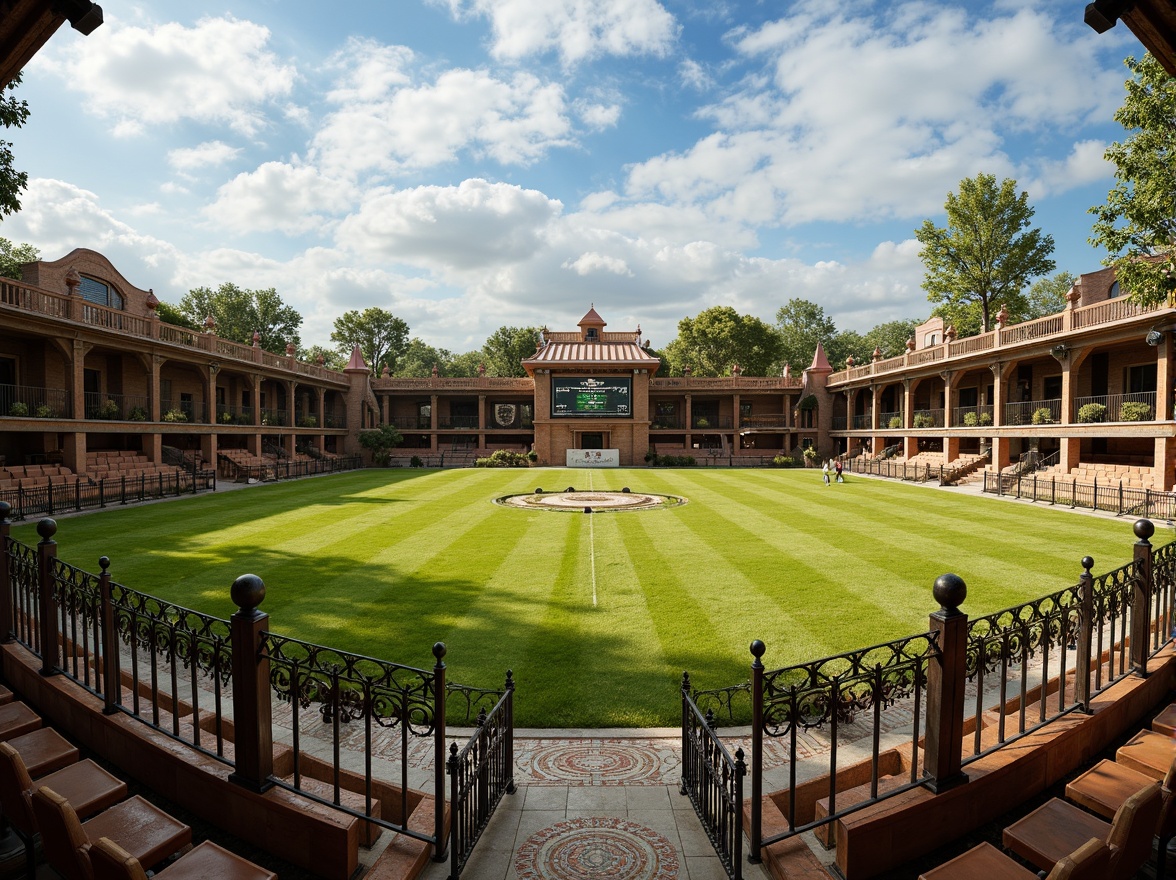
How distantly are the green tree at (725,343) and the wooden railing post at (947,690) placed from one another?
201 feet

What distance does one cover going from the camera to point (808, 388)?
4869cm

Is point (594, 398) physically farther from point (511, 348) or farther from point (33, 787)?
point (33, 787)

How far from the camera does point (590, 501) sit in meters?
22.7

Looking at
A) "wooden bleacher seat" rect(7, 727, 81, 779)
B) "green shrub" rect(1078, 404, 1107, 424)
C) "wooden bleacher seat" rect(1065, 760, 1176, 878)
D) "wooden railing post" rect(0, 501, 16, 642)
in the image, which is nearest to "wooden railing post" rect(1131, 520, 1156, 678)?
"wooden bleacher seat" rect(1065, 760, 1176, 878)

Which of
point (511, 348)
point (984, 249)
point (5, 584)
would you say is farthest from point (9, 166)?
point (511, 348)

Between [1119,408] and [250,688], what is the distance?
31549 mm

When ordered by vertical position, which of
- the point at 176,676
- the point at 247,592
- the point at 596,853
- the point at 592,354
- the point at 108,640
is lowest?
the point at 596,853

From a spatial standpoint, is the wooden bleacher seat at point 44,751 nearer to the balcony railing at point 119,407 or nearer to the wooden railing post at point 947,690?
the wooden railing post at point 947,690

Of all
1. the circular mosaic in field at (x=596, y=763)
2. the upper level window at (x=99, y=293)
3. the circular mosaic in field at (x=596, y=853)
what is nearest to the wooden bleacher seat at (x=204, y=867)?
the circular mosaic in field at (x=596, y=853)

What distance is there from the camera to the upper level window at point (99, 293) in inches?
1089

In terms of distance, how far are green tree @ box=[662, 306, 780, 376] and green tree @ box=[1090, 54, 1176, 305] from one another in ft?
152

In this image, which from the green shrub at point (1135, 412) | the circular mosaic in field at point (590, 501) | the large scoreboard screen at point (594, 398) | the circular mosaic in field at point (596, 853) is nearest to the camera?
the circular mosaic in field at point (596, 853)

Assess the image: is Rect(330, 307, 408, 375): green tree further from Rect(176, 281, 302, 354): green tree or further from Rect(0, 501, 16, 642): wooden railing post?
Rect(0, 501, 16, 642): wooden railing post

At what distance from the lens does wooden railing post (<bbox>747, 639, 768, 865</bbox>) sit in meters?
3.42
